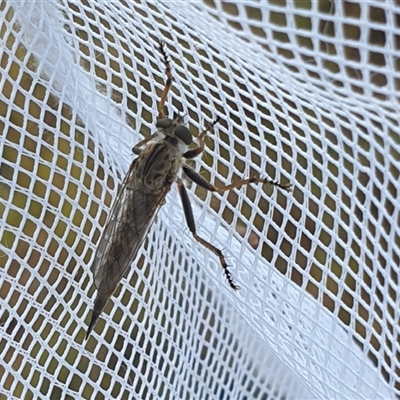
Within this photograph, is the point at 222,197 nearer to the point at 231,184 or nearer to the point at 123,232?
the point at 231,184

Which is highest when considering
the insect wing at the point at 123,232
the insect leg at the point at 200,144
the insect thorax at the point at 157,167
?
the insect leg at the point at 200,144

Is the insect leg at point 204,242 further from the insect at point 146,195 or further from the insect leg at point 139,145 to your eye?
the insect leg at point 139,145

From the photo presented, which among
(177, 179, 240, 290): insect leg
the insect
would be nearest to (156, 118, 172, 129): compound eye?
the insect

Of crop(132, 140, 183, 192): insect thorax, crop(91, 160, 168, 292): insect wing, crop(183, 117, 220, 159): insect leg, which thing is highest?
crop(183, 117, 220, 159): insect leg

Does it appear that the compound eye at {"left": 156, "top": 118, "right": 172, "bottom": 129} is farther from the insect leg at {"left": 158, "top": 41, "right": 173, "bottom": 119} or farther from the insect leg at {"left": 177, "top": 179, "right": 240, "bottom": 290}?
the insect leg at {"left": 177, "top": 179, "right": 240, "bottom": 290}

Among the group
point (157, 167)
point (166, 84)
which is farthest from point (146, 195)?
point (166, 84)

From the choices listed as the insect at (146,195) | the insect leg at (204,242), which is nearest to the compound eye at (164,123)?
the insect at (146,195)

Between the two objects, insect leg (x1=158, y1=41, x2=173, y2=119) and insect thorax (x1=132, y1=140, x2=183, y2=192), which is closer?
insect leg (x1=158, y1=41, x2=173, y2=119)
